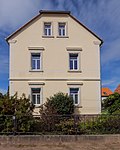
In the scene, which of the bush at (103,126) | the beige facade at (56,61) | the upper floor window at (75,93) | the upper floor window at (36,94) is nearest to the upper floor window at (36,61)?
the beige facade at (56,61)

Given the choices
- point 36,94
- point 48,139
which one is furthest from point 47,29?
point 48,139

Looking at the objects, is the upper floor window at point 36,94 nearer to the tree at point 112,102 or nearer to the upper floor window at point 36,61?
the upper floor window at point 36,61

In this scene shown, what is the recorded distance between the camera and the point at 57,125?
1375 centimetres

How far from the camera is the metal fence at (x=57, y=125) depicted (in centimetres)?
1324

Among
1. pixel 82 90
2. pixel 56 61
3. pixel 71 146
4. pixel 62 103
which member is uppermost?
pixel 56 61

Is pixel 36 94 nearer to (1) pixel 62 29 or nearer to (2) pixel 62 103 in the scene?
(2) pixel 62 103

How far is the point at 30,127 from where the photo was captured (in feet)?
44.2

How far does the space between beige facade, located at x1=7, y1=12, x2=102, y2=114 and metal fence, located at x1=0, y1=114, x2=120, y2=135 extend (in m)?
10.6

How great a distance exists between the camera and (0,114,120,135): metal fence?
43.4ft

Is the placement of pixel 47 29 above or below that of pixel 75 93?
above

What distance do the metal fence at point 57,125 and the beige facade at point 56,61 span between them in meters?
10.6

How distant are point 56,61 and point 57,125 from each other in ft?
39.1

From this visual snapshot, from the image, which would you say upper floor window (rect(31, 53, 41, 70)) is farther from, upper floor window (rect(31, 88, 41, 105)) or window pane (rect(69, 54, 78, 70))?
window pane (rect(69, 54, 78, 70))

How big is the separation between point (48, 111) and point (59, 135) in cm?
258
